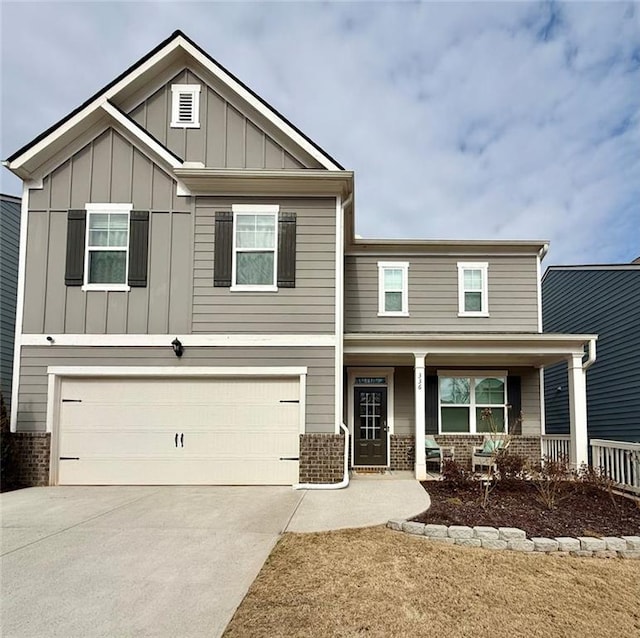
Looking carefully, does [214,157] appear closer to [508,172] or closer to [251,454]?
[251,454]

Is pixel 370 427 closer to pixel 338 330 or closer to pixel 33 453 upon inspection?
pixel 338 330

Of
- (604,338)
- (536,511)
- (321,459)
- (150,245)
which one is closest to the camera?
(536,511)

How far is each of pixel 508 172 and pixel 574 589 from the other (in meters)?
14.7

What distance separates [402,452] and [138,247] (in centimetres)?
716

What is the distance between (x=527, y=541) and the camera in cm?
536

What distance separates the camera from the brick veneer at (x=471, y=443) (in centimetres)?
1162

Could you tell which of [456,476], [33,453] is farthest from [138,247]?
[456,476]

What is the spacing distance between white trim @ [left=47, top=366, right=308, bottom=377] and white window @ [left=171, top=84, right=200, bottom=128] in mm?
4703

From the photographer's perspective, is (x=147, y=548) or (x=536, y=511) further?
(x=536, y=511)

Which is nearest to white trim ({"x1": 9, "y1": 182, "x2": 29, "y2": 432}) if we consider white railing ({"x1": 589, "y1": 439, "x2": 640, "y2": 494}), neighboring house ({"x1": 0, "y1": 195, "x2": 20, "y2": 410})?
neighboring house ({"x1": 0, "y1": 195, "x2": 20, "y2": 410})

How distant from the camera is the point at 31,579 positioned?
4414mm

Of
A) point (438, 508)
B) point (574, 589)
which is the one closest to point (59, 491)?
point (438, 508)

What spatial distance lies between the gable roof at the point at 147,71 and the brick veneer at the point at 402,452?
6.17m

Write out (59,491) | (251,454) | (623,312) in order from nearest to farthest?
1. (59,491)
2. (251,454)
3. (623,312)
